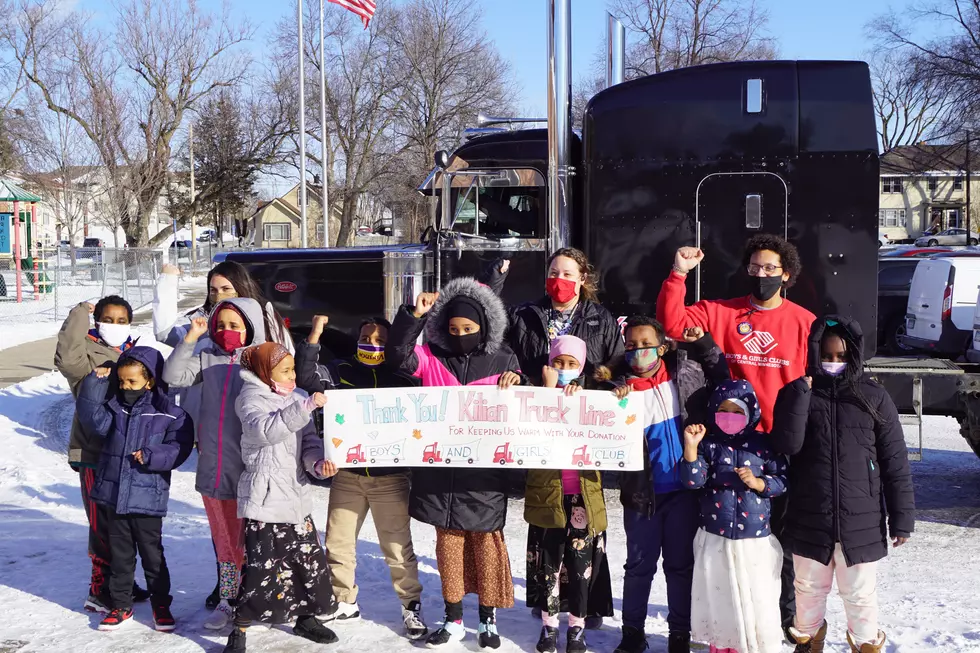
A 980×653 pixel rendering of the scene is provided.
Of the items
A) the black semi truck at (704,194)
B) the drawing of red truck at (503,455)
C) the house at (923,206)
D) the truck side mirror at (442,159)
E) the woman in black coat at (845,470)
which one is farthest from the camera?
the house at (923,206)

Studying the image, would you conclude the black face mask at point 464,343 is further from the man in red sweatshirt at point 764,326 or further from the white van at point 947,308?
the white van at point 947,308

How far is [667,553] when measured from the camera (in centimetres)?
444

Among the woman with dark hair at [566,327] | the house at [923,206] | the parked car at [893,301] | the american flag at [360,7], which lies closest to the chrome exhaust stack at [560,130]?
the woman with dark hair at [566,327]

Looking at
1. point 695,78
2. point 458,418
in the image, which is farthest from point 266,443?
point 695,78

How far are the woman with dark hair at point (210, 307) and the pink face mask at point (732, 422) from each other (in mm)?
2318

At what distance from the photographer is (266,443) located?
445cm

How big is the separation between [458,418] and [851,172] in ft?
11.9

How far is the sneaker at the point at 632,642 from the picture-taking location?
14.7 ft

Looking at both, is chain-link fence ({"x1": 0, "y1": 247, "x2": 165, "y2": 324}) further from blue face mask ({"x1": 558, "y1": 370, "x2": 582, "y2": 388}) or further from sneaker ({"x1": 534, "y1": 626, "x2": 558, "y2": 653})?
sneaker ({"x1": 534, "y1": 626, "x2": 558, "y2": 653})

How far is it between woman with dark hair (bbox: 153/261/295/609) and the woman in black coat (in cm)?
268

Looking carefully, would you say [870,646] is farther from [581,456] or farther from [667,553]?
[581,456]

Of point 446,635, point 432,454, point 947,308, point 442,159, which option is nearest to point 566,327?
point 432,454

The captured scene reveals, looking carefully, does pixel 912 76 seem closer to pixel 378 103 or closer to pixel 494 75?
pixel 494 75

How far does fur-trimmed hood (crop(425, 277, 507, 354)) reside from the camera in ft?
15.5
